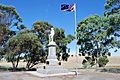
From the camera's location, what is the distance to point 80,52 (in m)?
39.5

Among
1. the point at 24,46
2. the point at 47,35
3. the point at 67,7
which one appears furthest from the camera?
the point at 47,35

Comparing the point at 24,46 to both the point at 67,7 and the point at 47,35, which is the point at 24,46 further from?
the point at 67,7

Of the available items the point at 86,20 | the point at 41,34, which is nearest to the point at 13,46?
the point at 41,34

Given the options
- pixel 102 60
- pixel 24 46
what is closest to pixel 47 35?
pixel 24 46

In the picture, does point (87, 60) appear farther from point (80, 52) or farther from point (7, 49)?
point (7, 49)

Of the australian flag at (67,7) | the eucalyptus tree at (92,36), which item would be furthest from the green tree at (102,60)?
the australian flag at (67,7)

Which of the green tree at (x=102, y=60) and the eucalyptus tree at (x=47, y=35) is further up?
the eucalyptus tree at (x=47, y=35)

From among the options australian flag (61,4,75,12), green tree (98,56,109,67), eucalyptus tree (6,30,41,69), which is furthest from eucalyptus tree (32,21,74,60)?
australian flag (61,4,75,12)

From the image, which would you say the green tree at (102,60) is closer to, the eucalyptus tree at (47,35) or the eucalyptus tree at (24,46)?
the eucalyptus tree at (47,35)

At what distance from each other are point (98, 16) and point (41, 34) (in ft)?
31.5

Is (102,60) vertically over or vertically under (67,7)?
under

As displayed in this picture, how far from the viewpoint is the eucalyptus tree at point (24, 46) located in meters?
33.2

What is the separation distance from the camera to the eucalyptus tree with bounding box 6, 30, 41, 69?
109 ft

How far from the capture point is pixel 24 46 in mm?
33906
